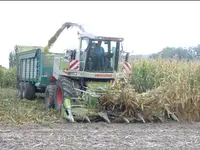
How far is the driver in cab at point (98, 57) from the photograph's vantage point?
947cm

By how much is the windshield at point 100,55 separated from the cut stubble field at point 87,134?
1846 mm

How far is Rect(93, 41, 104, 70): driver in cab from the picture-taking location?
947 cm

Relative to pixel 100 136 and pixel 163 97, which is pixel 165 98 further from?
pixel 100 136

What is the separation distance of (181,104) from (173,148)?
127 inches

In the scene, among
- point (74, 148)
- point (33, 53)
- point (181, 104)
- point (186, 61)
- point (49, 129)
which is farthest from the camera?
point (33, 53)

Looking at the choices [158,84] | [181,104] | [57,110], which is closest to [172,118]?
[181,104]

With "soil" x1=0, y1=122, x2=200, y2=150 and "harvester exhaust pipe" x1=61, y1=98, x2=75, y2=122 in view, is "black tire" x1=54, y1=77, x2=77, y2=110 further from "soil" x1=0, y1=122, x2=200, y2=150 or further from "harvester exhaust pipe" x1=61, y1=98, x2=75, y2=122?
"soil" x1=0, y1=122, x2=200, y2=150

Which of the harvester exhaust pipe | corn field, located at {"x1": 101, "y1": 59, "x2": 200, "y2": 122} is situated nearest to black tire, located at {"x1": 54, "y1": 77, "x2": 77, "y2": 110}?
the harvester exhaust pipe

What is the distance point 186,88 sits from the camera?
8586 millimetres

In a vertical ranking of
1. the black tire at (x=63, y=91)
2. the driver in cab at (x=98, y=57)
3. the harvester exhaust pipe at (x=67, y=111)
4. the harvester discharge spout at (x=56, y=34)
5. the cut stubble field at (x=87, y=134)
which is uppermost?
the harvester discharge spout at (x=56, y=34)

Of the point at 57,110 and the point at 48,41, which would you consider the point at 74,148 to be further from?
the point at 48,41

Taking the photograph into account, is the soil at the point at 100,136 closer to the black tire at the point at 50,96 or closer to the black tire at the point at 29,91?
the black tire at the point at 50,96

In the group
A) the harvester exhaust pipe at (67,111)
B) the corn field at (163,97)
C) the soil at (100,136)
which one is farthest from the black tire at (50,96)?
the soil at (100,136)

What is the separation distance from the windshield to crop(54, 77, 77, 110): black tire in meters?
0.69
